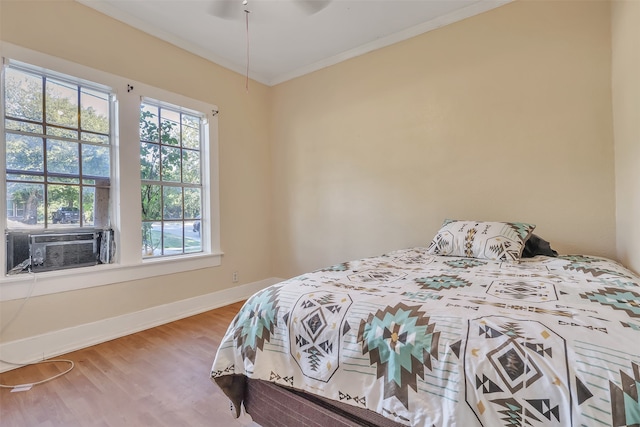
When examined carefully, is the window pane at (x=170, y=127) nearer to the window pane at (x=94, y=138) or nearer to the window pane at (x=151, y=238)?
the window pane at (x=94, y=138)

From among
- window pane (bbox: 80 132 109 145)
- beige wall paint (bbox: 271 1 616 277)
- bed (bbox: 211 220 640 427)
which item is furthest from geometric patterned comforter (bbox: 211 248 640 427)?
window pane (bbox: 80 132 109 145)

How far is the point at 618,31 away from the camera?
1861 mm

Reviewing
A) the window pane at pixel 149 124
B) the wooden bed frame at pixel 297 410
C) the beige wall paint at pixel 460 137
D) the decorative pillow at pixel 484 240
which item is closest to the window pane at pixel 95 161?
the window pane at pixel 149 124

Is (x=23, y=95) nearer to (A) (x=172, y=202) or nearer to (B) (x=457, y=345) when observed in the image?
(A) (x=172, y=202)

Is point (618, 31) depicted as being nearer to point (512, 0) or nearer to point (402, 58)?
point (512, 0)

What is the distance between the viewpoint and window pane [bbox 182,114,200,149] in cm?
314

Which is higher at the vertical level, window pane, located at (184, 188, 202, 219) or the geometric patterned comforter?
window pane, located at (184, 188, 202, 219)

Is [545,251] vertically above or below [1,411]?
above

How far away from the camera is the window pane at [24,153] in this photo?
6.79 ft

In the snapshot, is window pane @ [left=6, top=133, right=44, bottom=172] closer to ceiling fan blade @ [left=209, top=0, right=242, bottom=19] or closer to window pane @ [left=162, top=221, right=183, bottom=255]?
window pane @ [left=162, top=221, right=183, bottom=255]

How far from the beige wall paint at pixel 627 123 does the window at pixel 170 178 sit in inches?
136

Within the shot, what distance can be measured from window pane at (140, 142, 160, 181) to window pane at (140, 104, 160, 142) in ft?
0.23

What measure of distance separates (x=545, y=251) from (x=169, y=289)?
10.7ft

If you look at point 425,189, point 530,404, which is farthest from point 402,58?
point 530,404
